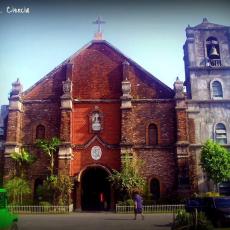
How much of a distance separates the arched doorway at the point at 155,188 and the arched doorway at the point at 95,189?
2486 mm

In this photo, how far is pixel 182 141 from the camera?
20.0 m

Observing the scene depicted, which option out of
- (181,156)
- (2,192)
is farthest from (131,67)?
(2,192)

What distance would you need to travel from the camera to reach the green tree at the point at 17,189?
1884 centimetres

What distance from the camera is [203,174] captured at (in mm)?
20188

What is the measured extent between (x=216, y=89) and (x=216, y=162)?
205 inches

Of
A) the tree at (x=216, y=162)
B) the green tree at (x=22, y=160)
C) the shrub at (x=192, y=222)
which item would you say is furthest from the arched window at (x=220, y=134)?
the shrub at (x=192, y=222)

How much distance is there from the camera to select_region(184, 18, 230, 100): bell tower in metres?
21.7

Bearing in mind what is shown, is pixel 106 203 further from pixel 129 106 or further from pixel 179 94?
pixel 179 94

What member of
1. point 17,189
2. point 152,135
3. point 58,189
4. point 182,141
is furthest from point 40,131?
point 182,141

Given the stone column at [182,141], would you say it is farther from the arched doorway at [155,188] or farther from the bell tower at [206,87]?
the arched doorway at [155,188]

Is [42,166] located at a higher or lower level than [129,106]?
lower

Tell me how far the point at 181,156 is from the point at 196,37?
25.0 feet

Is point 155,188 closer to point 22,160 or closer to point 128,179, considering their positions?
point 128,179

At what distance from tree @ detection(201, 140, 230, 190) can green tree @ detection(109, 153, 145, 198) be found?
3.45 m
